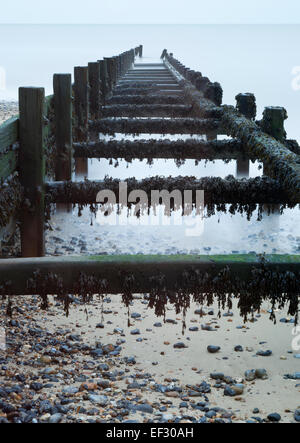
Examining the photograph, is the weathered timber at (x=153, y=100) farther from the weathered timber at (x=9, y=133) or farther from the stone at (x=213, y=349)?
the stone at (x=213, y=349)

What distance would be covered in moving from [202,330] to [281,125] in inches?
115

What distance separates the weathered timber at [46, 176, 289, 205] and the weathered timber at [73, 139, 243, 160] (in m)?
2.00

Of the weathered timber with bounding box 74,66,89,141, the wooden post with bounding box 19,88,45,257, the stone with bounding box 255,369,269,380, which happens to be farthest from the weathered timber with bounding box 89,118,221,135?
the stone with bounding box 255,369,269,380

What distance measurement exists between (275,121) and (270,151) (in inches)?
47.9

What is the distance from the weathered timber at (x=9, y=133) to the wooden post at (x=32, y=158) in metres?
0.07

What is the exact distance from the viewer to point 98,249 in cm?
800

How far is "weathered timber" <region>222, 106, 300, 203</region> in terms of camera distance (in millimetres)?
5269

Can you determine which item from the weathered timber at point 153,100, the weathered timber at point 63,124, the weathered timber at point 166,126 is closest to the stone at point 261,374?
the weathered timber at point 63,124

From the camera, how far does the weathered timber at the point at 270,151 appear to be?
5269mm

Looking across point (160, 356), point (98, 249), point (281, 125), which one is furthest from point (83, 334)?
point (281, 125)

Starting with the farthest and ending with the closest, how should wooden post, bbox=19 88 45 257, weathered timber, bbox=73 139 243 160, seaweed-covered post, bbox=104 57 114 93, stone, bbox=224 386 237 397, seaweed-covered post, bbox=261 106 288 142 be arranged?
seaweed-covered post, bbox=104 57 114 93 → weathered timber, bbox=73 139 243 160 → seaweed-covered post, bbox=261 106 288 142 → wooden post, bbox=19 88 45 257 → stone, bbox=224 386 237 397

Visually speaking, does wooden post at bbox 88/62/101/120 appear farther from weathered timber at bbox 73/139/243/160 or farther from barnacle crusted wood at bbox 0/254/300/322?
barnacle crusted wood at bbox 0/254/300/322

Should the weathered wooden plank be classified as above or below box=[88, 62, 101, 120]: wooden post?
below

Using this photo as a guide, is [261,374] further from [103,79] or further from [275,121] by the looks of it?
[103,79]
